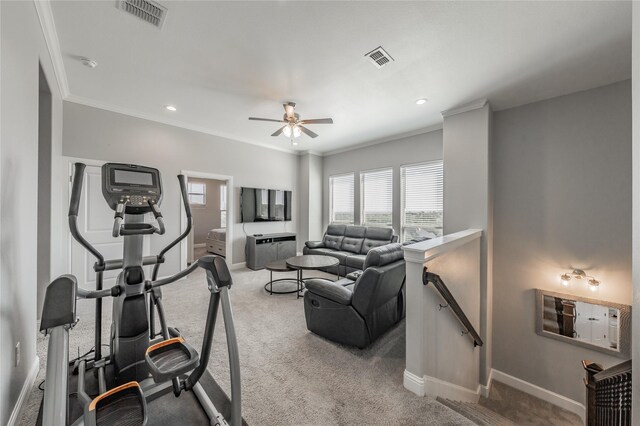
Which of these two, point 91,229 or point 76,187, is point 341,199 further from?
point 76,187

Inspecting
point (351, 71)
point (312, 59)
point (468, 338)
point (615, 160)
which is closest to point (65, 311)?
point (312, 59)

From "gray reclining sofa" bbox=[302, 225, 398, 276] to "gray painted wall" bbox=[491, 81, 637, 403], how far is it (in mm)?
2046

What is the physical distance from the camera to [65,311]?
1053 millimetres

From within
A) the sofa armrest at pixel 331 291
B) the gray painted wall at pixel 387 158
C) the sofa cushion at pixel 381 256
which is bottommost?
the sofa armrest at pixel 331 291

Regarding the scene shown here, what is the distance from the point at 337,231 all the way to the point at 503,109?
3784 millimetres

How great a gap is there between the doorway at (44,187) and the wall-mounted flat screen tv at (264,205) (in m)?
2.98

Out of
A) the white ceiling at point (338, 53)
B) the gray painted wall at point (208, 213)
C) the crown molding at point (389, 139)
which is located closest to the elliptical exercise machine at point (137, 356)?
the white ceiling at point (338, 53)

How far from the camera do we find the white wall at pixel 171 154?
356cm

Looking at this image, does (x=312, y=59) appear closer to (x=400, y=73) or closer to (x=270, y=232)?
(x=400, y=73)

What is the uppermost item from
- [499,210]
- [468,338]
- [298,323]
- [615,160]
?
[615,160]

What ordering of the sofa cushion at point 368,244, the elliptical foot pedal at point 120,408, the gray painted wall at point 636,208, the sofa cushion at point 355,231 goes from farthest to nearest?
1. the sofa cushion at point 355,231
2. the sofa cushion at point 368,244
3. the elliptical foot pedal at point 120,408
4. the gray painted wall at point 636,208

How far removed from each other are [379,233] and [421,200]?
109 centimetres

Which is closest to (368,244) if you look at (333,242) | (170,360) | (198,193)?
(333,242)

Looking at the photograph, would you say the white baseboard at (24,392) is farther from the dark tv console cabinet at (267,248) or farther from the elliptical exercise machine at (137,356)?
the dark tv console cabinet at (267,248)
